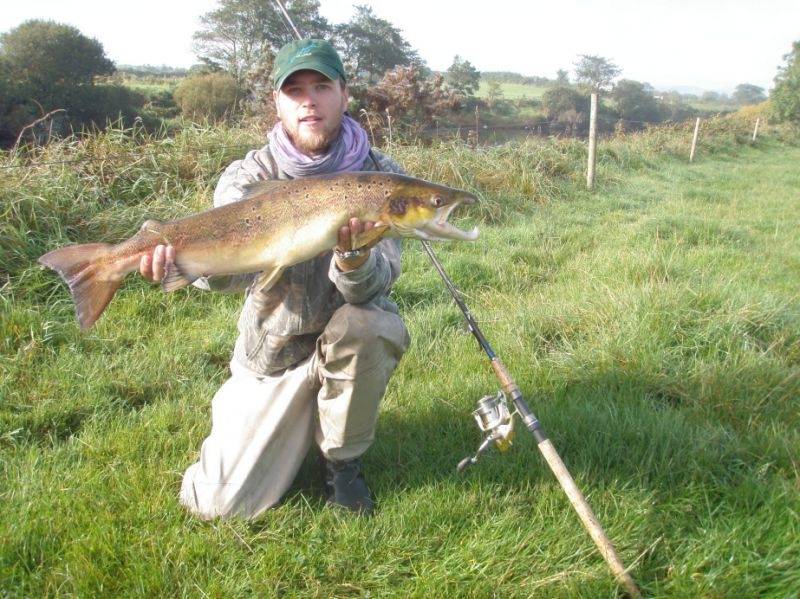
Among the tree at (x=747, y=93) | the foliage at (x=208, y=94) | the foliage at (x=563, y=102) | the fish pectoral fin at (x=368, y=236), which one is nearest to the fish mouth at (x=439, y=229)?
the fish pectoral fin at (x=368, y=236)

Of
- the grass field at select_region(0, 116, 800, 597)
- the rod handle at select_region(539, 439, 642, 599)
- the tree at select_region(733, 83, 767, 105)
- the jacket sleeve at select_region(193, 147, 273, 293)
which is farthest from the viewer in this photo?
the tree at select_region(733, 83, 767, 105)

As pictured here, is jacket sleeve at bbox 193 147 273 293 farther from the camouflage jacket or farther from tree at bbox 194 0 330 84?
tree at bbox 194 0 330 84

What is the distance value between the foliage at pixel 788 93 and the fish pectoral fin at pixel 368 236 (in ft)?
158

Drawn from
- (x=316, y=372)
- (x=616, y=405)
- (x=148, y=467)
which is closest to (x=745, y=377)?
(x=616, y=405)

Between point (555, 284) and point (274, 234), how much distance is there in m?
3.61

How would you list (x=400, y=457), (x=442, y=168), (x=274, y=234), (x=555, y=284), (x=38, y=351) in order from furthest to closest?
(x=442, y=168) < (x=555, y=284) < (x=38, y=351) < (x=400, y=457) < (x=274, y=234)

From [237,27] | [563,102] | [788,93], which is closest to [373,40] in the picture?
[237,27]

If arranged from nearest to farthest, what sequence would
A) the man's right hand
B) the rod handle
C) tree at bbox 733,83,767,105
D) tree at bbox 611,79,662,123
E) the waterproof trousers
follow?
1. the rod handle
2. the man's right hand
3. the waterproof trousers
4. tree at bbox 611,79,662,123
5. tree at bbox 733,83,767,105

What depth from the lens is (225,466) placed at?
2.59 meters

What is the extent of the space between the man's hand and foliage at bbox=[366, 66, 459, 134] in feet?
38.5

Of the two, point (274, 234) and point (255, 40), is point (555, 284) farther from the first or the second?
point (255, 40)

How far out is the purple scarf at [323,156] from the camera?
2725 mm

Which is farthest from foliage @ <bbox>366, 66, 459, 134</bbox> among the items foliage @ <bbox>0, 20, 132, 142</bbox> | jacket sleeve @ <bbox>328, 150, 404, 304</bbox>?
jacket sleeve @ <bbox>328, 150, 404, 304</bbox>

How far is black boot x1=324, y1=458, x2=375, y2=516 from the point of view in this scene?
2531 millimetres
